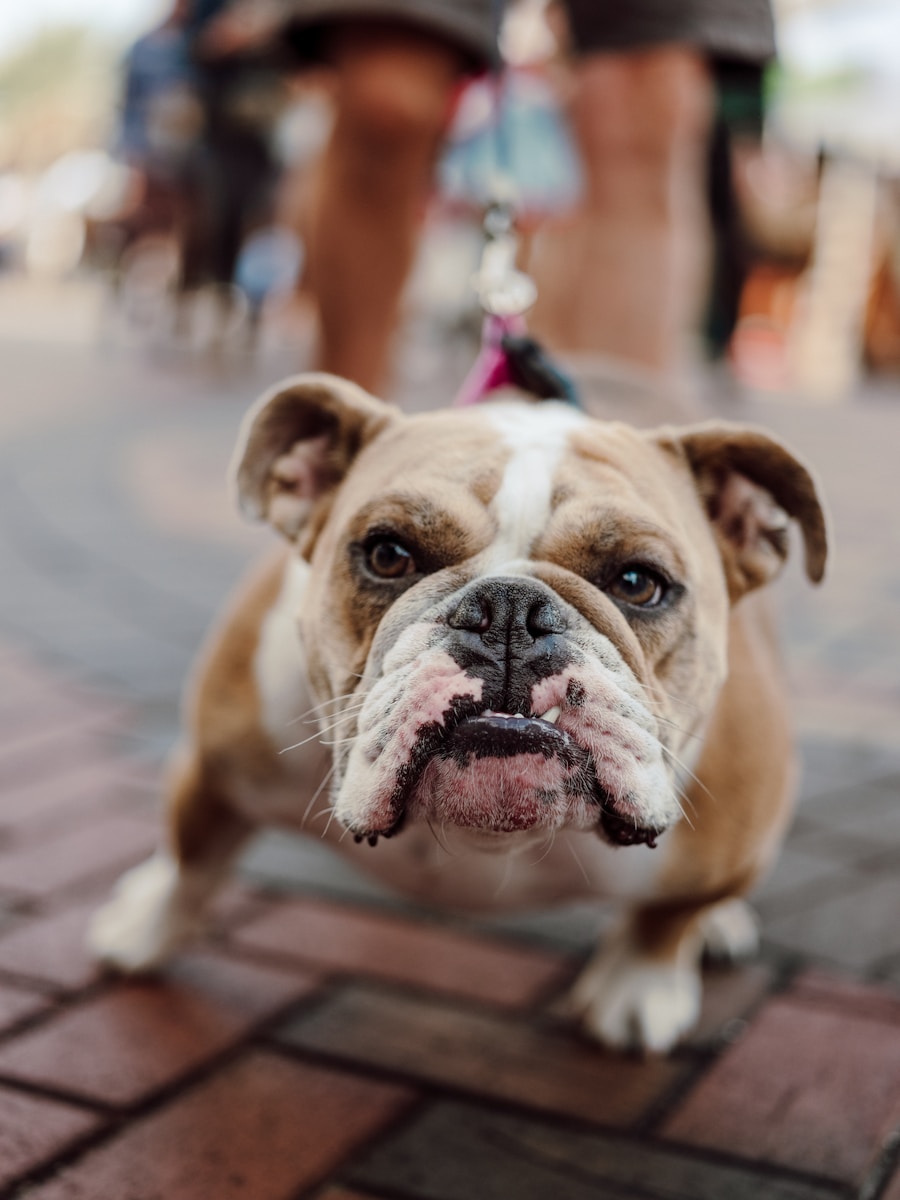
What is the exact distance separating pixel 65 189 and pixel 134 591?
2086 centimetres

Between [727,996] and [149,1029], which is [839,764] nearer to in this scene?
[727,996]

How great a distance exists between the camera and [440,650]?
162 centimetres

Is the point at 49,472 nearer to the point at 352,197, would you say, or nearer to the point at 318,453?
the point at 352,197

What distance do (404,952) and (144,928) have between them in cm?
43

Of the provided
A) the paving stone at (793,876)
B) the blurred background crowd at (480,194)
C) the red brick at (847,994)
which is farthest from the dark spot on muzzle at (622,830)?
the blurred background crowd at (480,194)

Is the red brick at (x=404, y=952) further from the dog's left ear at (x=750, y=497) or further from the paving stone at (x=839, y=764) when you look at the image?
the paving stone at (x=839, y=764)

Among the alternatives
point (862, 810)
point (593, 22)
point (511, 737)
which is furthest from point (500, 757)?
point (593, 22)

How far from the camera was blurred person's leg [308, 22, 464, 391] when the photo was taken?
3.25 m

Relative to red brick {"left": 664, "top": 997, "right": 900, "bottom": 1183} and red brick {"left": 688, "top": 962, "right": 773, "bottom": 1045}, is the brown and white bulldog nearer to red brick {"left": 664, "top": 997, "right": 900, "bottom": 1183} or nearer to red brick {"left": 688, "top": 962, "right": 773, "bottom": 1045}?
red brick {"left": 688, "top": 962, "right": 773, "bottom": 1045}

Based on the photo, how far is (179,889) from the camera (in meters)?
2.27

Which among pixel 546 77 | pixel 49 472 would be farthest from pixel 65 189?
pixel 49 472

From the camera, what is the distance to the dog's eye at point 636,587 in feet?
5.95

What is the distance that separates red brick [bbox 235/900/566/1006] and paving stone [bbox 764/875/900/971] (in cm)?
42

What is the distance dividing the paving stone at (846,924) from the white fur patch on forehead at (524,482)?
3.45 ft
